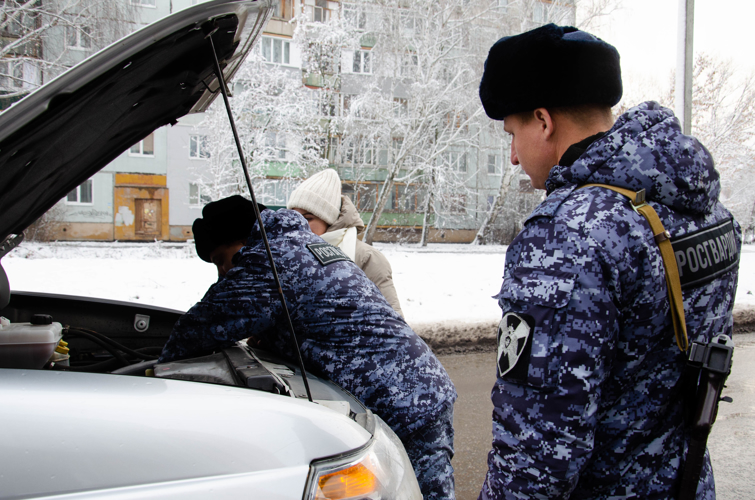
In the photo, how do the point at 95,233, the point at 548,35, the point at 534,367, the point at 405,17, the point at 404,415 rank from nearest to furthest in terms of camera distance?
the point at 534,367 < the point at 548,35 < the point at 404,415 < the point at 405,17 < the point at 95,233

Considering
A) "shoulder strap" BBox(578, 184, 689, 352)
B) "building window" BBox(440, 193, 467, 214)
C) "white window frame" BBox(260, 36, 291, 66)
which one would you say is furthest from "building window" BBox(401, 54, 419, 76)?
"shoulder strap" BBox(578, 184, 689, 352)

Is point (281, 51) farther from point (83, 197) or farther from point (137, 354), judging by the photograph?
A: point (137, 354)

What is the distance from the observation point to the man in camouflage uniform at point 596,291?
1.06 metres

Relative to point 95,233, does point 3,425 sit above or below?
above

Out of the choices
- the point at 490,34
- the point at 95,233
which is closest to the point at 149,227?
the point at 95,233

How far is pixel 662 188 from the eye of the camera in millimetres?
1137

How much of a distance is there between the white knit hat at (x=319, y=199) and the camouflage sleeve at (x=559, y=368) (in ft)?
9.03

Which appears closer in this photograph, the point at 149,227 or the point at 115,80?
the point at 115,80

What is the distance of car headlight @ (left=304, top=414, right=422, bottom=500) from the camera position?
1.28m

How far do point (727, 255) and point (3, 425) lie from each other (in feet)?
5.39

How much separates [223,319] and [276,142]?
20.8 meters

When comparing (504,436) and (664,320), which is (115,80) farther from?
(664,320)

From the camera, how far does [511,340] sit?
3.69 feet

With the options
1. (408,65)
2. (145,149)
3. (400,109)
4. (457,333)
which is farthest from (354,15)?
(457,333)
